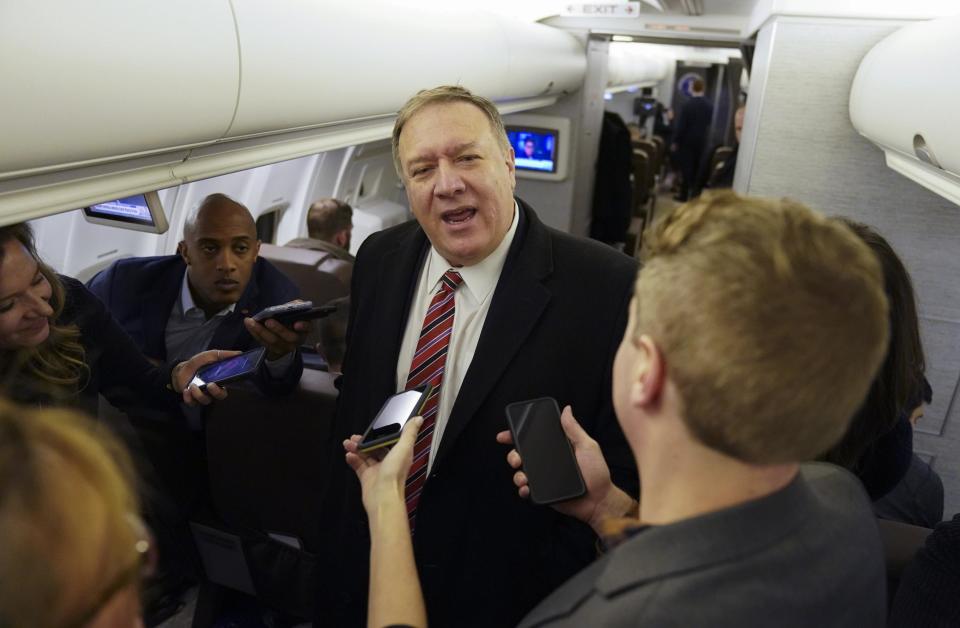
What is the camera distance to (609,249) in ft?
6.00

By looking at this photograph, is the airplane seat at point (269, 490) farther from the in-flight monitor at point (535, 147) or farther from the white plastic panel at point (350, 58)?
the in-flight monitor at point (535, 147)

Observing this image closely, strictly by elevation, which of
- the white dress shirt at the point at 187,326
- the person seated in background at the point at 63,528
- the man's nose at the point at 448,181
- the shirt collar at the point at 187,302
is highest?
the man's nose at the point at 448,181

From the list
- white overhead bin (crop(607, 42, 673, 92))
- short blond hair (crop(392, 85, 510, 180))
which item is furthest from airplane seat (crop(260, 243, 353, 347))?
white overhead bin (crop(607, 42, 673, 92))

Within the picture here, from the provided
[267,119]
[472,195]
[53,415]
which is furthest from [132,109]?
[472,195]

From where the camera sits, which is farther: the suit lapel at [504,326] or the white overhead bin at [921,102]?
the suit lapel at [504,326]

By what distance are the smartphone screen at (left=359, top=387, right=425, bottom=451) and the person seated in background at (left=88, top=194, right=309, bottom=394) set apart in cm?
130

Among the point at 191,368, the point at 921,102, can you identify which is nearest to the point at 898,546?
the point at 921,102

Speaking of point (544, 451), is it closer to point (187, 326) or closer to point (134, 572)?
point (134, 572)

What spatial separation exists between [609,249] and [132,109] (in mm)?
1201

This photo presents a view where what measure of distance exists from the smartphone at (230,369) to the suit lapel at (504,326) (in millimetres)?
704

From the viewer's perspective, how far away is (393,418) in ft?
4.85

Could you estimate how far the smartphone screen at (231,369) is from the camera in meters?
1.99

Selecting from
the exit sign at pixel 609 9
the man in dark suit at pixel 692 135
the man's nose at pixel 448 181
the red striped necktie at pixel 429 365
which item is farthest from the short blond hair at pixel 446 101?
the man in dark suit at pixel 692 135

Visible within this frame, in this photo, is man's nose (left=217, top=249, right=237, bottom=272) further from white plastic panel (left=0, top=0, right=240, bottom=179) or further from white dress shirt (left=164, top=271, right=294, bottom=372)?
white plastic panel (left=0, top=0, right=240, bottom=179)
